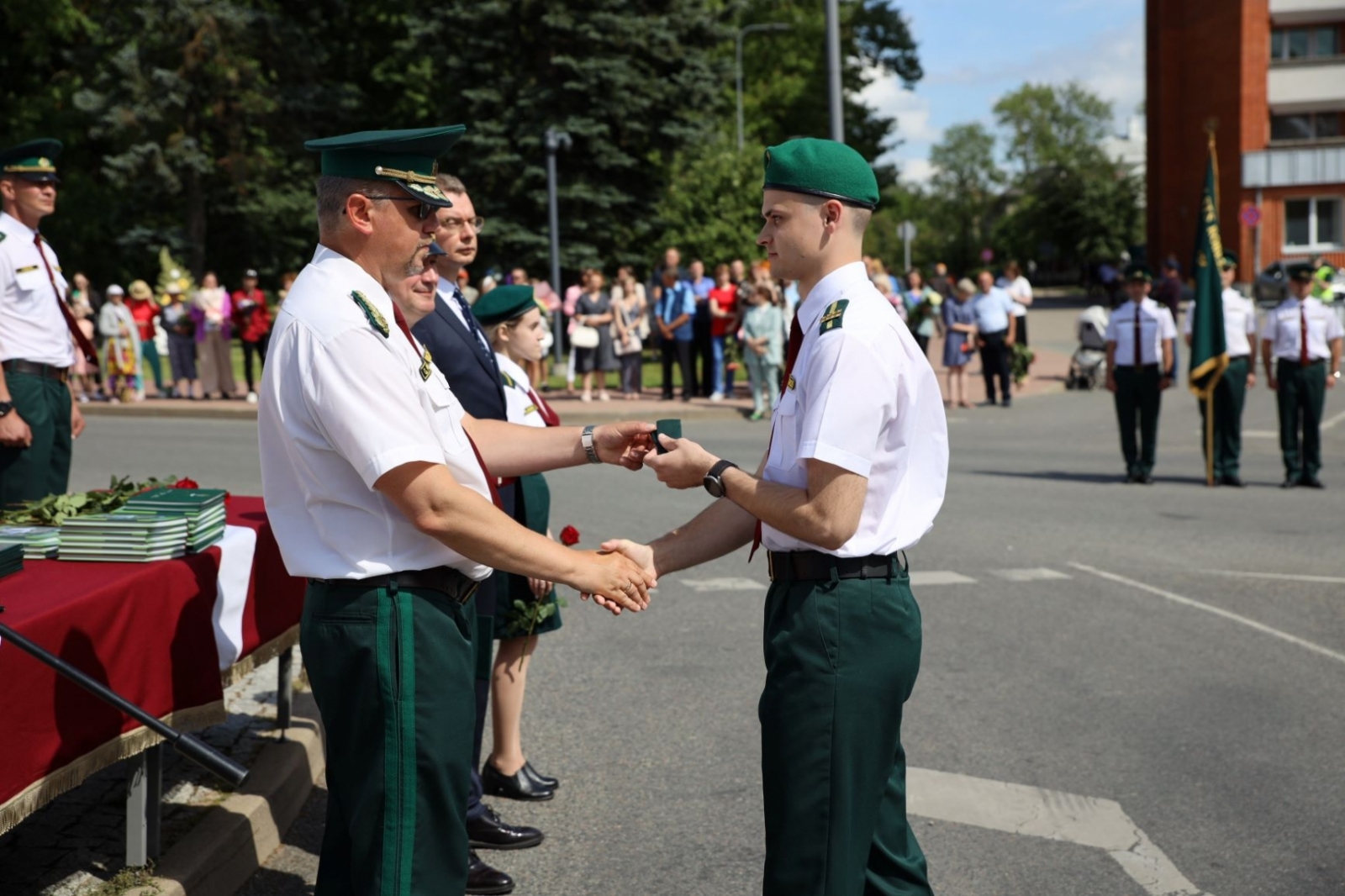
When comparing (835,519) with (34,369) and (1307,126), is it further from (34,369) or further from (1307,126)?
(1307,126)

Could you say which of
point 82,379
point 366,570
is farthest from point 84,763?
point 82,379

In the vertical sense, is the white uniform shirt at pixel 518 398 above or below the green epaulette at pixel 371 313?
below

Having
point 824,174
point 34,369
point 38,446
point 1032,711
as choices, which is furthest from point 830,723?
point 34,369

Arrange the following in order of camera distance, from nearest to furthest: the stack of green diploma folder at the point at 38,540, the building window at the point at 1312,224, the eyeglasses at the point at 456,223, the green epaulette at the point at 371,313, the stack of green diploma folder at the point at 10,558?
the green epaulette at the point at 371,313, the stack of green diploma folder at the point at 10,558, the stack of green diploma folder at the point at 38,540, the eyeglasses at the point at 456,223, the building window at the point at 1312,224

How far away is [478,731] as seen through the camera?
4875mm

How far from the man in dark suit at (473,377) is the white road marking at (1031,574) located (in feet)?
17.2

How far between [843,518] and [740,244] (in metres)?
29.8

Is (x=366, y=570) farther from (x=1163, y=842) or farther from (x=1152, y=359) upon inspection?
(x=1152, y=359)

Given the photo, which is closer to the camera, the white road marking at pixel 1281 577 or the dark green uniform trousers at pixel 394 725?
the dark green uniform trousers at pixel 394 725

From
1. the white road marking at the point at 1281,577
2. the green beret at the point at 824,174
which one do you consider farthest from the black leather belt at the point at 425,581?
the white road marking at the point at 1281,577

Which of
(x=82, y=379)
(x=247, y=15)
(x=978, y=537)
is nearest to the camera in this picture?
(x=978, y=537)

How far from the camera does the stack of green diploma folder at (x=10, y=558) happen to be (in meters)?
4.12

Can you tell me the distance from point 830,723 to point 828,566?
373 millimetres

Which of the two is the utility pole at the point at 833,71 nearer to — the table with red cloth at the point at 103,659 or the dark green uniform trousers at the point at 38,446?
the dark green uniform trousers at the point at 38,446
